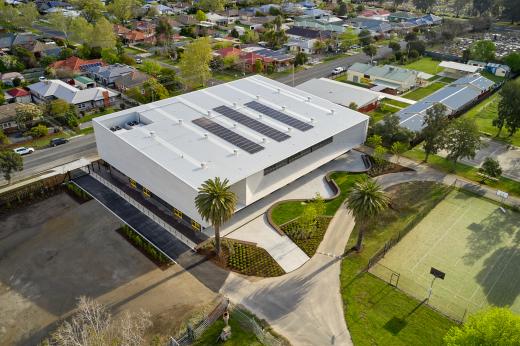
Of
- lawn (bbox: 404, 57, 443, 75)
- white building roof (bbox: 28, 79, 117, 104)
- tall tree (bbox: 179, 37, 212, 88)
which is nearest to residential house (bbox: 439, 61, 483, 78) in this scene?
lawn (bbox: 404, 57, 443, 75)

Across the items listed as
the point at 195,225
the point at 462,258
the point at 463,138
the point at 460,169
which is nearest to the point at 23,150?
the point at 195,225

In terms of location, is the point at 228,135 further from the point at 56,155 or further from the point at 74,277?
the point at 56,155

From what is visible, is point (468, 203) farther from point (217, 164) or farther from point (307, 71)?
point (307, 71)

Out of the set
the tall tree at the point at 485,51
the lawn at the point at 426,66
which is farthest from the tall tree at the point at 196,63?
the tall tree at the point at 485,51

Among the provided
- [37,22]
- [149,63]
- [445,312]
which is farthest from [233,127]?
[37,22]

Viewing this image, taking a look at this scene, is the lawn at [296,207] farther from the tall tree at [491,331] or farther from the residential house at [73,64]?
the residential house at [73,64]

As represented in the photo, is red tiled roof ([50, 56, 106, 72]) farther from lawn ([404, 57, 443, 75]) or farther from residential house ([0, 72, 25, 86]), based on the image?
lawn ([404, 57, 443, 75])
